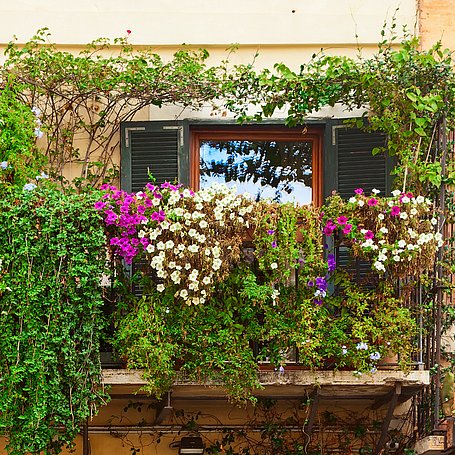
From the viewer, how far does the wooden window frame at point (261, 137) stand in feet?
45.1

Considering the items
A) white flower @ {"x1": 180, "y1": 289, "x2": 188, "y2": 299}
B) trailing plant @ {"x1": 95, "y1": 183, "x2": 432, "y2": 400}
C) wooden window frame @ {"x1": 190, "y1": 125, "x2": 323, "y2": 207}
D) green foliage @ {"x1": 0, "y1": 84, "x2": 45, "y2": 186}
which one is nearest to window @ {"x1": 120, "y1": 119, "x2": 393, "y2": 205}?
wooden window frame @ {"x1": 190, "y1": 125, "x2": 323, "y2": 207}

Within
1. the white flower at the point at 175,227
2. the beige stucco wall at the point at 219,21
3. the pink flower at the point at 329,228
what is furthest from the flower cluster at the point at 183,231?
the beige stucco wall at the point at 219,21

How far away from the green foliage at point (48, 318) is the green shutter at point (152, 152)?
117 cm

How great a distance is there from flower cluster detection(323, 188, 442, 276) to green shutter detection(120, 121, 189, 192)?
1.63 m

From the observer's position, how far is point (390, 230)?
12.5m

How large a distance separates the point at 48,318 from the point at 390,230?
2619mm

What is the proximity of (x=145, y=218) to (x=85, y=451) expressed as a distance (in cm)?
188

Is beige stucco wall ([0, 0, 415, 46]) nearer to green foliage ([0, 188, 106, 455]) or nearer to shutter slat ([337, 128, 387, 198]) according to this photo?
shutter slat ([337, 128, 387, 198])

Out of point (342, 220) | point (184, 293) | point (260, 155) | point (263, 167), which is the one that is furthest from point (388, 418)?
point (260, 155)

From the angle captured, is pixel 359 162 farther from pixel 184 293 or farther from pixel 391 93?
pixel 184 293

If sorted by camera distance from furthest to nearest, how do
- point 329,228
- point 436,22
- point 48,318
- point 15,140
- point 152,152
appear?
1. point 436,22
2. point 152,152
3. point 15,140
4. point 329,228
5. point 48,318

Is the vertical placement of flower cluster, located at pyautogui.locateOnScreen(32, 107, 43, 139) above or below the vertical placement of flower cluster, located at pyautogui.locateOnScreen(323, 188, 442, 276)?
above

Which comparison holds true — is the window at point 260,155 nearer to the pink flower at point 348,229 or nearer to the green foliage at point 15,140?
the green foliage at point 15,140

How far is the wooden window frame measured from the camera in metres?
13.7
